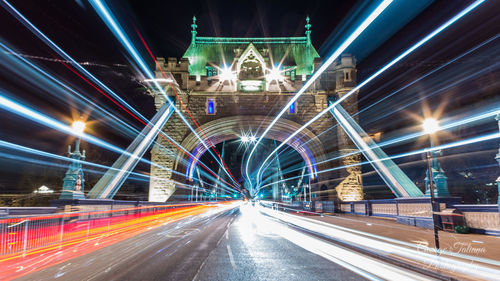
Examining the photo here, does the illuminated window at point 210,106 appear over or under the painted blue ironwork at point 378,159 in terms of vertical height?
over

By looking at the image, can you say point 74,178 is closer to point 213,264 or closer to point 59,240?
point 59,240

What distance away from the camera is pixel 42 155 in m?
29.4

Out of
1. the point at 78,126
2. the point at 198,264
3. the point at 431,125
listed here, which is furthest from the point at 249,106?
the point at 198,264

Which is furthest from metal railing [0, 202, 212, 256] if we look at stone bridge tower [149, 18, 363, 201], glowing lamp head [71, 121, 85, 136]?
stone bridge tower [149, 18, 363, 201]

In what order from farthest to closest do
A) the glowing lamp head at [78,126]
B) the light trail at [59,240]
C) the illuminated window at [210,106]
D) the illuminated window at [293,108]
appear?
the illuminated window at [210,106] < the illuminated window at [293,108] < the glowing lamp head at [78,126] < the light trail at [59,240]

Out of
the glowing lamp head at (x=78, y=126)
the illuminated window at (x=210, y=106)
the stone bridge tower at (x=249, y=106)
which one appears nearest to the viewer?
the glowing lamp head at (x=78, y=126)

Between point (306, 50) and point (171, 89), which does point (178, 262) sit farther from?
point (306, 50)

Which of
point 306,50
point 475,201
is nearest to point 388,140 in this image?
point 475,201

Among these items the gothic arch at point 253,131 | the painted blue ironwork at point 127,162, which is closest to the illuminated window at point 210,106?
the gothic arch at point 253,131

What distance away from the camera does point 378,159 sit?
2344 cm

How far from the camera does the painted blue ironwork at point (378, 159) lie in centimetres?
2034

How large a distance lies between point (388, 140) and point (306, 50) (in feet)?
52.2

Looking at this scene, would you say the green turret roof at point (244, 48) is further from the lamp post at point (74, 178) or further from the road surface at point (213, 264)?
the road surface at point (213, 264)

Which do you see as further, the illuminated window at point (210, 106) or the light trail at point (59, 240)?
the illuminated window at point (210, 106)
